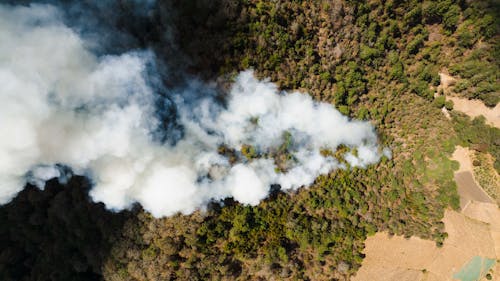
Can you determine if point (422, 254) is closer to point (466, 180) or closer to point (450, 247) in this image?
point (450, 247)

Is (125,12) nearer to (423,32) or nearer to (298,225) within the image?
(298,225)

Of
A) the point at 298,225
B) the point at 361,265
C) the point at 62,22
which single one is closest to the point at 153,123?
the point at 62,22

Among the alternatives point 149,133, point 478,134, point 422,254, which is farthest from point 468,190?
point 149,133

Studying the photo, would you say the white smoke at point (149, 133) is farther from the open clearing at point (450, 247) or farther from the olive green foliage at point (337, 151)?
the open clearing at point (450, 247)

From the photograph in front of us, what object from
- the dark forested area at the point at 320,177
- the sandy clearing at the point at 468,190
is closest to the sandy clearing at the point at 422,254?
the dark forested area at the point at 320,177

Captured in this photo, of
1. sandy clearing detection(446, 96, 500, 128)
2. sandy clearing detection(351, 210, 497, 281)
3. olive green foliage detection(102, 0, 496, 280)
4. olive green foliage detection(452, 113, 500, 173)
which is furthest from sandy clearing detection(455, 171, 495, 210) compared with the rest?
sandy clearing detection(446, 96, 500, 128)

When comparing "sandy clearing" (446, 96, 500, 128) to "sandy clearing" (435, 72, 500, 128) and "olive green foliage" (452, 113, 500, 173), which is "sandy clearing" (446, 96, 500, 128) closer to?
"sandy clearing" (435, 72, 500, 128)
